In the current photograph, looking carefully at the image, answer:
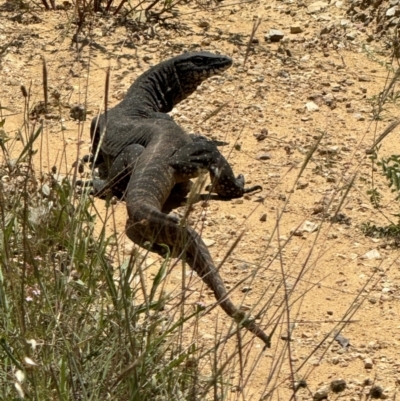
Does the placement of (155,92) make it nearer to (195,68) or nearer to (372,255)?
(195,68)

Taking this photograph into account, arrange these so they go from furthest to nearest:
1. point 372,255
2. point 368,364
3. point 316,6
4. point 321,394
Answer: point 316,6 < point 372,255 < point 368,364 < point 321,394

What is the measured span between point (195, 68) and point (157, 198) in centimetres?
227

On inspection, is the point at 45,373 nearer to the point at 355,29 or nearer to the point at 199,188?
the point at 199,188

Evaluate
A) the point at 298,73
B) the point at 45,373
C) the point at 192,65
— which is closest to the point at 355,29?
the point at 298,73

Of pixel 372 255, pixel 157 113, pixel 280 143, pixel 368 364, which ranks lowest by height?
pixel 157 113

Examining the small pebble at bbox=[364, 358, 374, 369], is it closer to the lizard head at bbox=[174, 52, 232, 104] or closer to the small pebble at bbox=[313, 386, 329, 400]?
the small pebble at bbox=[313, 386, 329, 400]

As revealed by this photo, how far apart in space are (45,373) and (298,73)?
19.9 feet

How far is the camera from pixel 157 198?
6934 millimetres

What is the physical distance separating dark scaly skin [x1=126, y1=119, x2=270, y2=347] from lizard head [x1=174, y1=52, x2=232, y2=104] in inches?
36.2

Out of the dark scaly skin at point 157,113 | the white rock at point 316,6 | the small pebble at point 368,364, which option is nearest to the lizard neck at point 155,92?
the dark scaly skin at point 157,113

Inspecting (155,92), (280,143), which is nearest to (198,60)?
(155,92)

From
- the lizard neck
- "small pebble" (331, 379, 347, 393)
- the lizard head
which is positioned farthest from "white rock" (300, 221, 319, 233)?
the lizard head

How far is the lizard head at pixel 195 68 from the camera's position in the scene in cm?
879

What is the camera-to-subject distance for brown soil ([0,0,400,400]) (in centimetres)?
524
